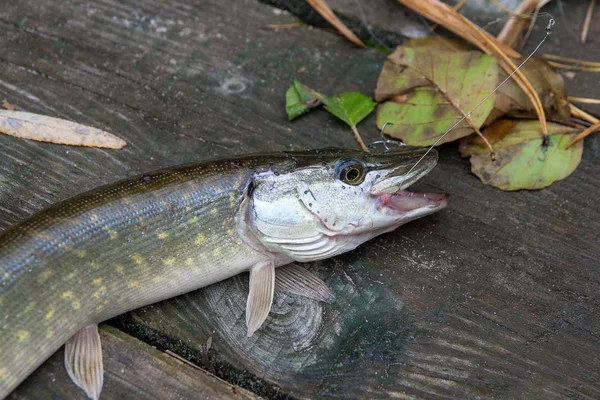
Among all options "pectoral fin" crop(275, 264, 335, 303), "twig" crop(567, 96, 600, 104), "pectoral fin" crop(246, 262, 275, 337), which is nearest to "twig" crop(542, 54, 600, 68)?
"twig" crop(567, 96, 600, 104)

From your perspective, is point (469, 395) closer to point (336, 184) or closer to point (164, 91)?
point (336, 184)

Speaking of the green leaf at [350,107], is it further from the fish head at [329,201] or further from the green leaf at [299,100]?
the fish head at [329,201]

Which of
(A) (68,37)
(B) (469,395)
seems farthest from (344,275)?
(A) (68,37)

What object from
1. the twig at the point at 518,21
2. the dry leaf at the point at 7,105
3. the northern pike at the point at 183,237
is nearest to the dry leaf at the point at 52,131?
the dry leaf at the point at 7,105

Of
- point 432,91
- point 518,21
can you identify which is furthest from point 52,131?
point 518,21

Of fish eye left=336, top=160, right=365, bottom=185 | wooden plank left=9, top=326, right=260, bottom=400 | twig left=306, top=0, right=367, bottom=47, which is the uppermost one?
twig left=306, top=0, right=367, bottom=47

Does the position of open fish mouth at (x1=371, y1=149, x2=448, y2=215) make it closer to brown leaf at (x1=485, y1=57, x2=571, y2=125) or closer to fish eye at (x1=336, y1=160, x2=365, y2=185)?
fish eye at (x1=336, y1=160, x2=365, y2=185)

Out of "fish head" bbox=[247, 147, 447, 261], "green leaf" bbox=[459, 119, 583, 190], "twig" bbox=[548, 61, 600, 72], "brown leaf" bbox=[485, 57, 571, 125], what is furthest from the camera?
"twig" bbox=[548, 61, 600, 72]
